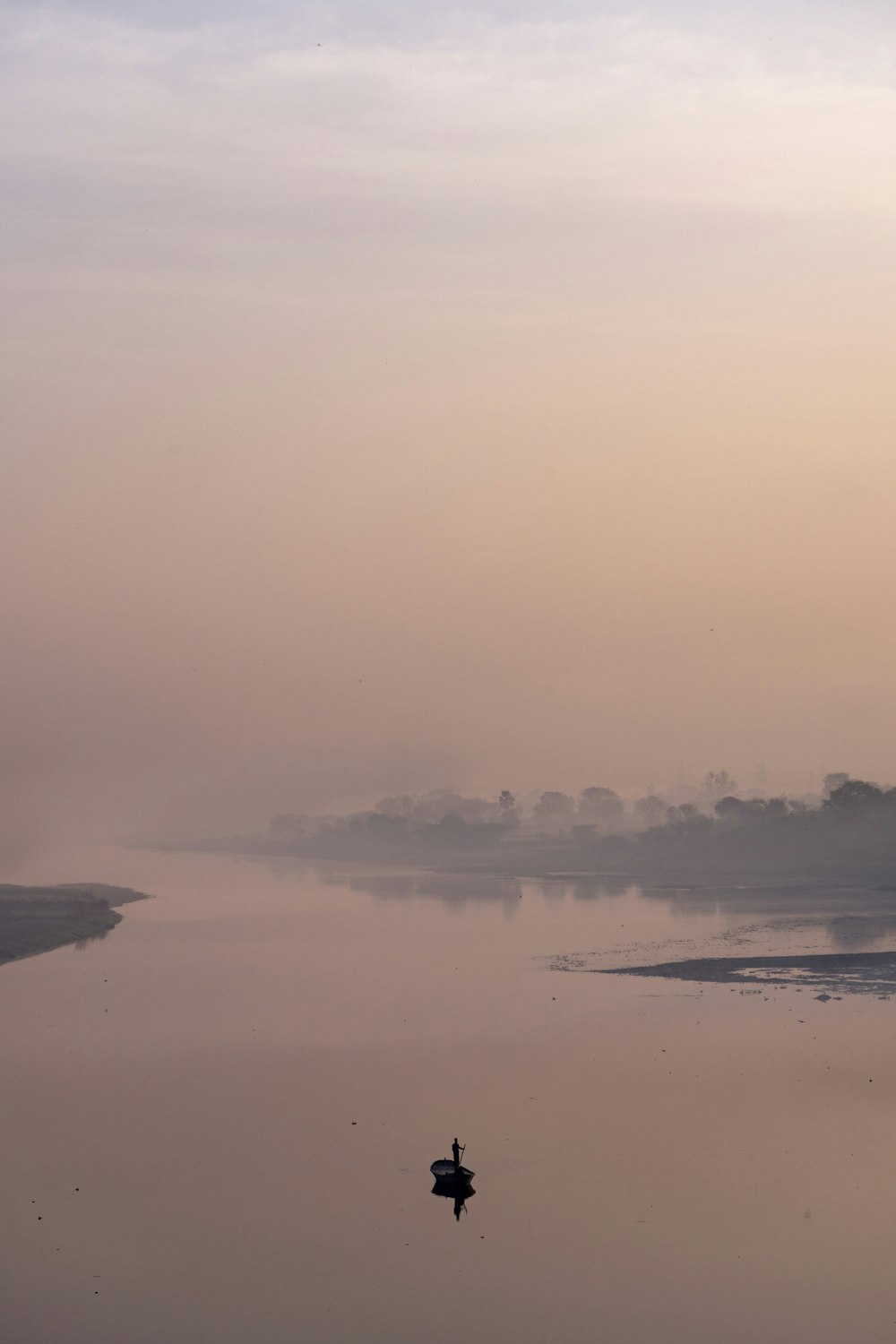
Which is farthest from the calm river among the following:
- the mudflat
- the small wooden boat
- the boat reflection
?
the mudflat

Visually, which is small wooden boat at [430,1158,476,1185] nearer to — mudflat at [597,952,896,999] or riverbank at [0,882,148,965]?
mudflat at [597,952,896,999]

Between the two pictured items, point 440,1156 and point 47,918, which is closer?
point 440,1156

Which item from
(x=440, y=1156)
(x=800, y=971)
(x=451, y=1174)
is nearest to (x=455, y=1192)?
(x=451, y=1174)

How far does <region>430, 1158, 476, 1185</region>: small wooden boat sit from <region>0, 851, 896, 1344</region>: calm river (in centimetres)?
43

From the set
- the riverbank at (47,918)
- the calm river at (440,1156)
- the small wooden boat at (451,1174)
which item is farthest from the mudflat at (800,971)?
the riverbank at (47,918)

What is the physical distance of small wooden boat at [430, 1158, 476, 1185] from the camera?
95.3 ft

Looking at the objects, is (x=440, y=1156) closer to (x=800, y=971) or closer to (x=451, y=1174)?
(x=451, y=1174)

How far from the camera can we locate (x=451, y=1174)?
2911 cm

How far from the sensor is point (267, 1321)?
2308 centimetres

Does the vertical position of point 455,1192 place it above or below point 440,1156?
below

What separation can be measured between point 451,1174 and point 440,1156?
2.96 meters

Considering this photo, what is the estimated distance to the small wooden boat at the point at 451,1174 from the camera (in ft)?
95.3

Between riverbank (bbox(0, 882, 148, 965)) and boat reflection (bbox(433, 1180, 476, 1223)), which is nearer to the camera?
boat reflection (bbox(433, 1180, 476, 1223))

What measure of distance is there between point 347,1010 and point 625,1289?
30102 millimetres
